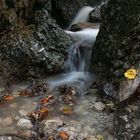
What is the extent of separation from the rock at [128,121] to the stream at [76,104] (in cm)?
13

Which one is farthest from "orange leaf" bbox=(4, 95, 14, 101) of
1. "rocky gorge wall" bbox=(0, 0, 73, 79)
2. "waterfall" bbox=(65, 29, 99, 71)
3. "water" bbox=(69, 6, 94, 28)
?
"water" bbox=(69, 6, 94, 28)

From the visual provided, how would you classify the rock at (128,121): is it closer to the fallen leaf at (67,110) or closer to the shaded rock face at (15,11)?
the fallen leaf at (67,110)

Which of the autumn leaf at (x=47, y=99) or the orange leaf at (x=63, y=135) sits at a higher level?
the autumn leaf at (x=47, y=99)

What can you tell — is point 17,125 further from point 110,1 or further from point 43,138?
point 110,1

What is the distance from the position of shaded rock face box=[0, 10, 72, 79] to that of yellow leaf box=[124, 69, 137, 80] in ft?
5.52

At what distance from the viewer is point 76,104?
562cm

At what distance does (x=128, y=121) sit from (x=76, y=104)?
3.66 feet

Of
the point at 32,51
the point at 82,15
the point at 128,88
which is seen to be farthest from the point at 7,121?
the point at 82,15

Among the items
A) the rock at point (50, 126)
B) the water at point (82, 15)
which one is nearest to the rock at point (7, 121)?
the rock at point (50, 126)

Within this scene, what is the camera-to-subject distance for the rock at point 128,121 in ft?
15.3

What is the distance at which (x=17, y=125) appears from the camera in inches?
201

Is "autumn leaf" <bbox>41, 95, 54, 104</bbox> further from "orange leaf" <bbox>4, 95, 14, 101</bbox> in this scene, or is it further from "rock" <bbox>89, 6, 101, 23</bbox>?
"rock" <bbox>89, 6, 101, 23</bbox>

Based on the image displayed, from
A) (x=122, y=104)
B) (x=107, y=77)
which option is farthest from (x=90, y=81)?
(x=122, y=104)

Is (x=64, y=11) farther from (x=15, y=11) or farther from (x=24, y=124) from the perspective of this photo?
(x=24, y=124)
